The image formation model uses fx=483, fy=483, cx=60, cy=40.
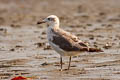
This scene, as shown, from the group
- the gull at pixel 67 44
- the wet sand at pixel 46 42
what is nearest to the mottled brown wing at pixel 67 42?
the gull at pixel 67 44

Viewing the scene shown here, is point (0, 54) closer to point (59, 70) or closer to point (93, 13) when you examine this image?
point (59, 70)

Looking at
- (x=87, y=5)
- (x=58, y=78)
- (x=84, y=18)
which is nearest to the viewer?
(x=58, y=78)

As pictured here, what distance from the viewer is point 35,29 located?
56.0 ft

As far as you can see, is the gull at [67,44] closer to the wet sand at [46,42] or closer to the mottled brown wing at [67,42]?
the mottled brown wing at [67,42]

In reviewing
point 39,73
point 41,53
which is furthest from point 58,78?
point 41,53

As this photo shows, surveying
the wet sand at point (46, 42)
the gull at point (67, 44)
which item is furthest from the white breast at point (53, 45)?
the wet sand at point (46, 42)

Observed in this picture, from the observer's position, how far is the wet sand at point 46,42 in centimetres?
960

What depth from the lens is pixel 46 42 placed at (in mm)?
13914

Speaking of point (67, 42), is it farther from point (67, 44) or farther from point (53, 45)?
point (53, 45)

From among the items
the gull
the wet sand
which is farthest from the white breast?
the wet sand

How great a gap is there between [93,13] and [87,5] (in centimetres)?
282

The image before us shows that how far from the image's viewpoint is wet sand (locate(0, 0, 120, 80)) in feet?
31.5

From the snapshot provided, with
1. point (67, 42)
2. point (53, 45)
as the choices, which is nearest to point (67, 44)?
point (67, 42)

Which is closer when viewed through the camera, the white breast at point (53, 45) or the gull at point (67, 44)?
the gull at point (67, 44)
